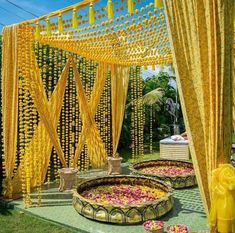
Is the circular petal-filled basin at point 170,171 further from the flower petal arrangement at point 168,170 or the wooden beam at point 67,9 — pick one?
the wooden beam at point 67,9

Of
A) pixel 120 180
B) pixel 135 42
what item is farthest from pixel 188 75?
pixel 120 180

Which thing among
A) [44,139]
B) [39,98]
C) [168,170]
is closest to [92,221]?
[39,98]

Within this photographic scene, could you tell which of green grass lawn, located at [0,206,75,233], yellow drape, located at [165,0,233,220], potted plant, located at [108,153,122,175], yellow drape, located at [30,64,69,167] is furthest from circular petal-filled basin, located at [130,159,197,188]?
yellow drape, located at [165,0,233,220]

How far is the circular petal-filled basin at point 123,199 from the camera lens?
4.68 m

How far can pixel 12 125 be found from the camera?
5.75 m

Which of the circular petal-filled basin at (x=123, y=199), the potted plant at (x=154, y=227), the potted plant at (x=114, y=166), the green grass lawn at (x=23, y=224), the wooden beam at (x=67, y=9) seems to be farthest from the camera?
the potted plant at (x=114, y=166)

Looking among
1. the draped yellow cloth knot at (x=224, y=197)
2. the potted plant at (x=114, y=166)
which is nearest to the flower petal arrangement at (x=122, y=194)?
the potted plant at (x=114, y=166)

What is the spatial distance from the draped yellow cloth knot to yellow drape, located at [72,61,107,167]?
546cm

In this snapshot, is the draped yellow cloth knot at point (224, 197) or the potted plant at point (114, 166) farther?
the potted plant at point (114, 166)

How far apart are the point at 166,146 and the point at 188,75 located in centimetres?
824

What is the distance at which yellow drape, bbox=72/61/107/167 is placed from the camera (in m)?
7.65

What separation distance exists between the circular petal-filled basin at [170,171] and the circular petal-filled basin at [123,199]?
59cm

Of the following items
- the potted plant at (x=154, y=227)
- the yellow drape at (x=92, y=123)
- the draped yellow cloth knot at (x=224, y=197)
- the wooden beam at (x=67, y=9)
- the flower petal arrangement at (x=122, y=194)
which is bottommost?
the potted plant at (x=154, y=227)

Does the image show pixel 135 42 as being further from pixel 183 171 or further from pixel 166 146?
pixel 166 146
